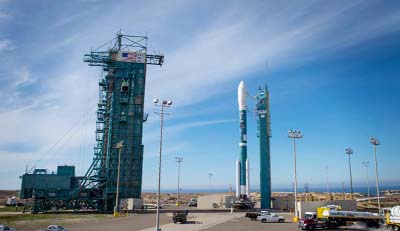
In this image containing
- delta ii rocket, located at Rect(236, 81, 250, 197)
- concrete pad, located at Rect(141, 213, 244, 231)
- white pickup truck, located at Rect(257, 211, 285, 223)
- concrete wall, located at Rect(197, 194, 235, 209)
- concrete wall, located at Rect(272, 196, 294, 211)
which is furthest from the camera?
concrete wall, located at Rect(197, 194, 235, 209)

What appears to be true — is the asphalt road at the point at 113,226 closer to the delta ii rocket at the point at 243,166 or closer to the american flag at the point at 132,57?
the delta ii rocket at the point at 243,166

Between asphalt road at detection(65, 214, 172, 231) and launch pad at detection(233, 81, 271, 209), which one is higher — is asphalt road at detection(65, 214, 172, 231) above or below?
below

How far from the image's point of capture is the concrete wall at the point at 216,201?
95.8 meters

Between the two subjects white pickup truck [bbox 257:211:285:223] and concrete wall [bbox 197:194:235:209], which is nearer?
white pickup truck [bbox 257:211:285:223]


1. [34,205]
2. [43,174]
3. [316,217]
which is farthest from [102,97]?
[316,217]

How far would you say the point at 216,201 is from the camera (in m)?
100

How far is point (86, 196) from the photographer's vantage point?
259ft

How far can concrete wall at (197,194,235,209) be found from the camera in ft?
314

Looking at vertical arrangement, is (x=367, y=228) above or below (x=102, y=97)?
below

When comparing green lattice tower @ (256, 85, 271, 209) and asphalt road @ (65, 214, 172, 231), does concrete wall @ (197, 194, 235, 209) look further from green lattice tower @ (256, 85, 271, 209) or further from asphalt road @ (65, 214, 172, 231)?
asphalt road @ (65, 214, 172, 231)

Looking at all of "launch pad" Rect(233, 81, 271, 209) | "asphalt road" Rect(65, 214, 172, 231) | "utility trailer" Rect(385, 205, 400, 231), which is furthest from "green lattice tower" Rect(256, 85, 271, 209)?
"utility trailer" Rect(385, 205, 400, 231)

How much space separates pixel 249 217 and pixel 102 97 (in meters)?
47.3

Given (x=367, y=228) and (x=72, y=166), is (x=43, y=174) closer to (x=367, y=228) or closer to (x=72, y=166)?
(x=72, y=166)

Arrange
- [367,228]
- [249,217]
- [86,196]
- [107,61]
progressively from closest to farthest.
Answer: [367,228], [249,217], [86,196], [107,61]
